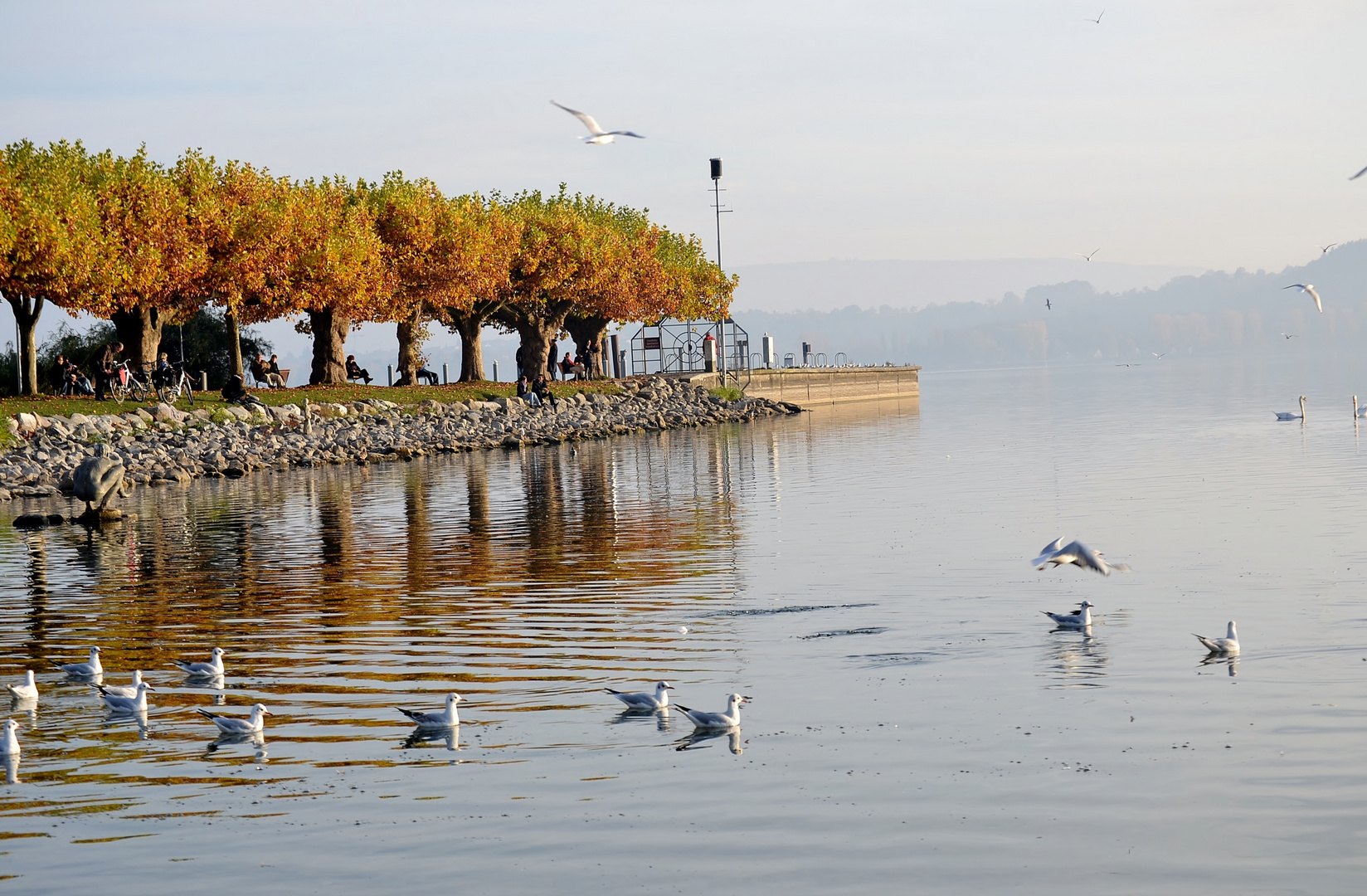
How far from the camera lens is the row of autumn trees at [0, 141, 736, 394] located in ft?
169

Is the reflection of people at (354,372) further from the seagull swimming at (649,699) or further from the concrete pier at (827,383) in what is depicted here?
the seagull swimming at (649,699)

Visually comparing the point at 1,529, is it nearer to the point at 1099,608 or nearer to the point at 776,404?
the point at 1099,608

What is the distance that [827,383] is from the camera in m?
108

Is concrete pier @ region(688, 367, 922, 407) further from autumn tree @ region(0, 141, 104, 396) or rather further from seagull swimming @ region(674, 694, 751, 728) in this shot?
seagull swimming @ region(674, 694, 751, 728)

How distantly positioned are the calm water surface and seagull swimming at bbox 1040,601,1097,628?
0.23 meters

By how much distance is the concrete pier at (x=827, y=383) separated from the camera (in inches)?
3772

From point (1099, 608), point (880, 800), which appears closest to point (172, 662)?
point (880, 800)

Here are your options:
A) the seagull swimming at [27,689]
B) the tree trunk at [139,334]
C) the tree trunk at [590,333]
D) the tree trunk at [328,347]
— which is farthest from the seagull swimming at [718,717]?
the tree trunk at [590,333]

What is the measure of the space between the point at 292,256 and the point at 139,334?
7.52m

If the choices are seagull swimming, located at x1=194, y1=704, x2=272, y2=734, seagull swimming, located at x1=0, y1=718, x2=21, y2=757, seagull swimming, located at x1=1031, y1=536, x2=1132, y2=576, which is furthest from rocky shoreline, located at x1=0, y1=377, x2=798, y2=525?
seagull swimming, located at x1=1031, y1=536, x2=1132, y2=576

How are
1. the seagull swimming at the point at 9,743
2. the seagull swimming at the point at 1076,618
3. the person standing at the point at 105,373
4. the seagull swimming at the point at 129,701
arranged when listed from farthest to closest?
the person standing at the point at 105,373 < the seagull swimming at the point at 1076,618 < the seagull swimming at the point at 129,701 < the seagull swimming at the point at 9,743

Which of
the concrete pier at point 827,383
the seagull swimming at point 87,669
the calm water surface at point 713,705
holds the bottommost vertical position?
the calm water surface at point 713,705

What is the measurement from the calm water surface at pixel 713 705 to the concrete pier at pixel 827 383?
65541 mm

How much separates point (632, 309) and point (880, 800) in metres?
81.9
